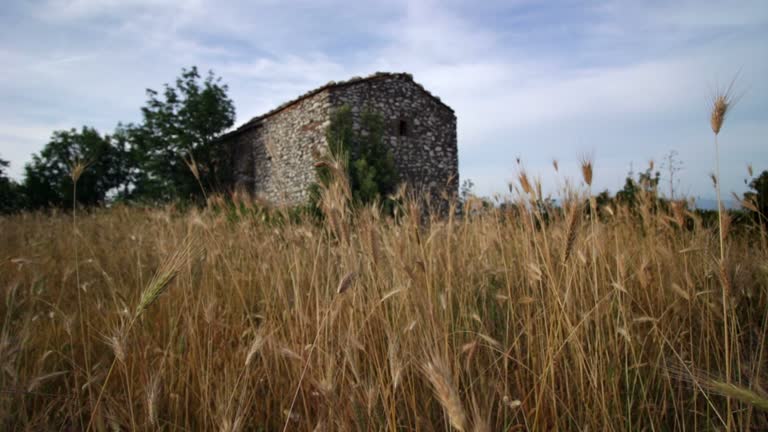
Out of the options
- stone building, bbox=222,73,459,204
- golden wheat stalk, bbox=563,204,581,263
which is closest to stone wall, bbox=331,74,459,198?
stone building, bbox=222,73,459,204

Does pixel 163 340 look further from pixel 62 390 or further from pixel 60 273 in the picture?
pixel 60 273

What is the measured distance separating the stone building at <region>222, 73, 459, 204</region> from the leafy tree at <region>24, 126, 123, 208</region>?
16884 millimetres

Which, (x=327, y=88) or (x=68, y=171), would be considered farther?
(x=68, y=171)

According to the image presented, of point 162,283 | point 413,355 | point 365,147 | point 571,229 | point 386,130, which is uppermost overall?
point 386,130

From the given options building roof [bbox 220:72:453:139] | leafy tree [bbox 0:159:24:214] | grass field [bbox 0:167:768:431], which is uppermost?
building roof [bbox 220:72:453:139]

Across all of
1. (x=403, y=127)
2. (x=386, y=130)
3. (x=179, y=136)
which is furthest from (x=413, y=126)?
(x=179, y=136)

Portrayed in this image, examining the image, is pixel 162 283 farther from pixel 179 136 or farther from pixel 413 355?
pixel 179 136

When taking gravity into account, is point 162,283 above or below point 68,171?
below

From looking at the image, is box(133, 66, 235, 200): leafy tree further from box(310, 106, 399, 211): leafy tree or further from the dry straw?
A: the dry straw

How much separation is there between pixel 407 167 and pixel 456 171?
2.37 m

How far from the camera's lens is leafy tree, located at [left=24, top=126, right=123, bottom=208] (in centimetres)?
2492

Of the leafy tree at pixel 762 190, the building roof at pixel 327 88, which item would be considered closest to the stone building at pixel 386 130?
the building roof at pixel 327 88

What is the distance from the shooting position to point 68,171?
25.1m

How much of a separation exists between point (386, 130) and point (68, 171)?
2319 cm
